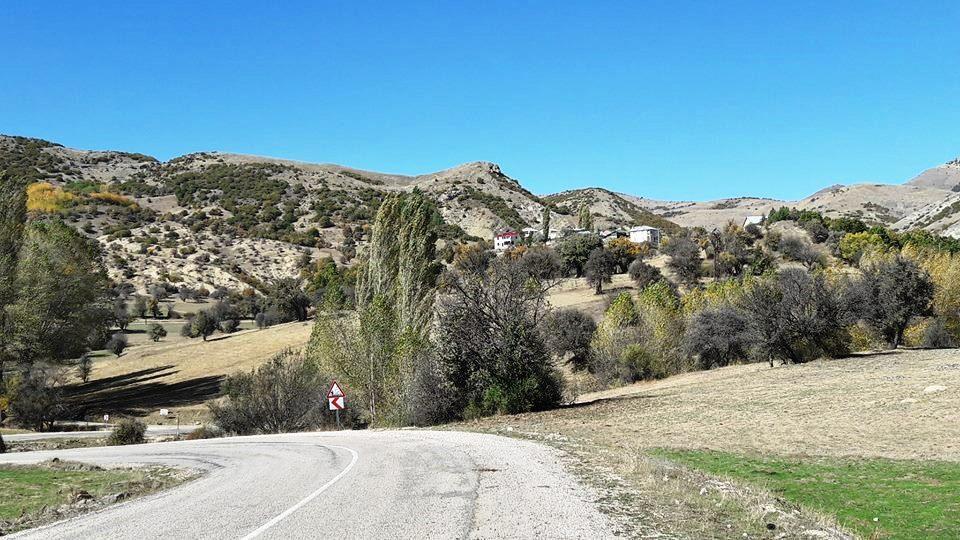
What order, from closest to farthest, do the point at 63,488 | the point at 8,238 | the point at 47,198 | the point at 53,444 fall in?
1. the point at 63,488
2. the point at 53,444
3. the point at 8,238
4. the point at 47,198

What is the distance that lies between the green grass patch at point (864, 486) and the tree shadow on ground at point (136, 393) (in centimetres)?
5019

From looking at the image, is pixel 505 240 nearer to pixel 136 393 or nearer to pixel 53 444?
pixel 136 393

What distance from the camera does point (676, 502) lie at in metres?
11.0

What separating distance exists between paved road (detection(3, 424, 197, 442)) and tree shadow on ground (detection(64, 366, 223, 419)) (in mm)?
6974

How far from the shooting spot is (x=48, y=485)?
18.0m

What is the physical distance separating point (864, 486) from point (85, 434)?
45966 millimetres

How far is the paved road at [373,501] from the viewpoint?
9164mm

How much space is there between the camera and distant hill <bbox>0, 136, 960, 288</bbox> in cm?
11669

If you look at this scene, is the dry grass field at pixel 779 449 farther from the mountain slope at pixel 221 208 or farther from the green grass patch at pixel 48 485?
the mountain slope at pixel 221 208

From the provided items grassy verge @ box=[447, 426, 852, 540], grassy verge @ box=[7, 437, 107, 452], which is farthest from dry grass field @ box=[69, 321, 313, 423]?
grassy verge @ box=[447, 426, 852, 540]

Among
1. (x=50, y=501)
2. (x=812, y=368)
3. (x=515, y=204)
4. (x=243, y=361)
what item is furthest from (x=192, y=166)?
(x=50, y=501)

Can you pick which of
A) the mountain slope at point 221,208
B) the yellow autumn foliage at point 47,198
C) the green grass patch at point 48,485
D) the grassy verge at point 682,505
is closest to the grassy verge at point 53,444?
the green grass patch at point 48,485

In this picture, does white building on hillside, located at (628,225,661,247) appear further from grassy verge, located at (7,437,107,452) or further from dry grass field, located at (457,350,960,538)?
grassy verge, located at (7,437,107,452)

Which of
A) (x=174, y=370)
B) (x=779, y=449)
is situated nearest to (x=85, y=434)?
(x=174, y=370)
